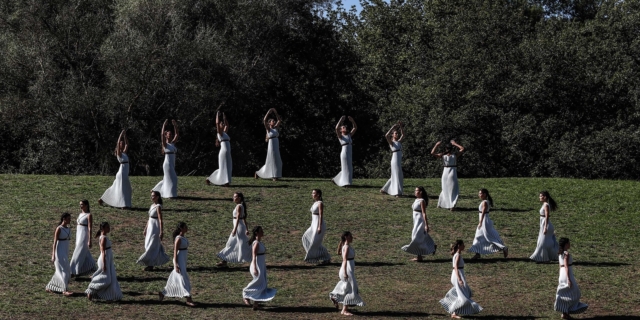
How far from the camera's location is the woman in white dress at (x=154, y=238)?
24312 millimetres

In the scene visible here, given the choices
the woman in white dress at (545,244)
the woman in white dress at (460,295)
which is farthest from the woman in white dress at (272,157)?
the woman in white dress at (460,295)

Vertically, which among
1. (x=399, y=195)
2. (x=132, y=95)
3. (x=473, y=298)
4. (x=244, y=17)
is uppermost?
(x=244, y=17)

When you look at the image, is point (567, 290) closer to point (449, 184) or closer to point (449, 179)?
point (449, 179)

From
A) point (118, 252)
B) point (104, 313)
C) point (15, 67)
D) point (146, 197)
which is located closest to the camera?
point (104, 313)

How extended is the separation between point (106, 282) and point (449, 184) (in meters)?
12.9

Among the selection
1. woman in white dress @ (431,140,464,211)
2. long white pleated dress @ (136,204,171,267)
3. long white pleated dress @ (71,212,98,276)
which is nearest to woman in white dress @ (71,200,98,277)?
long white pleated dress @ (71,212,98,276)

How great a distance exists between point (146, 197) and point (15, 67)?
16.2 meters

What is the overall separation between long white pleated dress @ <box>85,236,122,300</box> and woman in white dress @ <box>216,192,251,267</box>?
3.80m

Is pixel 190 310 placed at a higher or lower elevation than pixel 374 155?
lower

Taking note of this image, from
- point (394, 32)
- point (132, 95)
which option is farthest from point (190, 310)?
point (394, 32)

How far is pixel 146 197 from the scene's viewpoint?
32.2 metres

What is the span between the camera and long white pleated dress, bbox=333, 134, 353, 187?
3300 centimetres

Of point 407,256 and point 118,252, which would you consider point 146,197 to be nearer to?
point 118,252

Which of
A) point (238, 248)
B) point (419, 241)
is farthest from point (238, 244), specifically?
point (419, 241)
